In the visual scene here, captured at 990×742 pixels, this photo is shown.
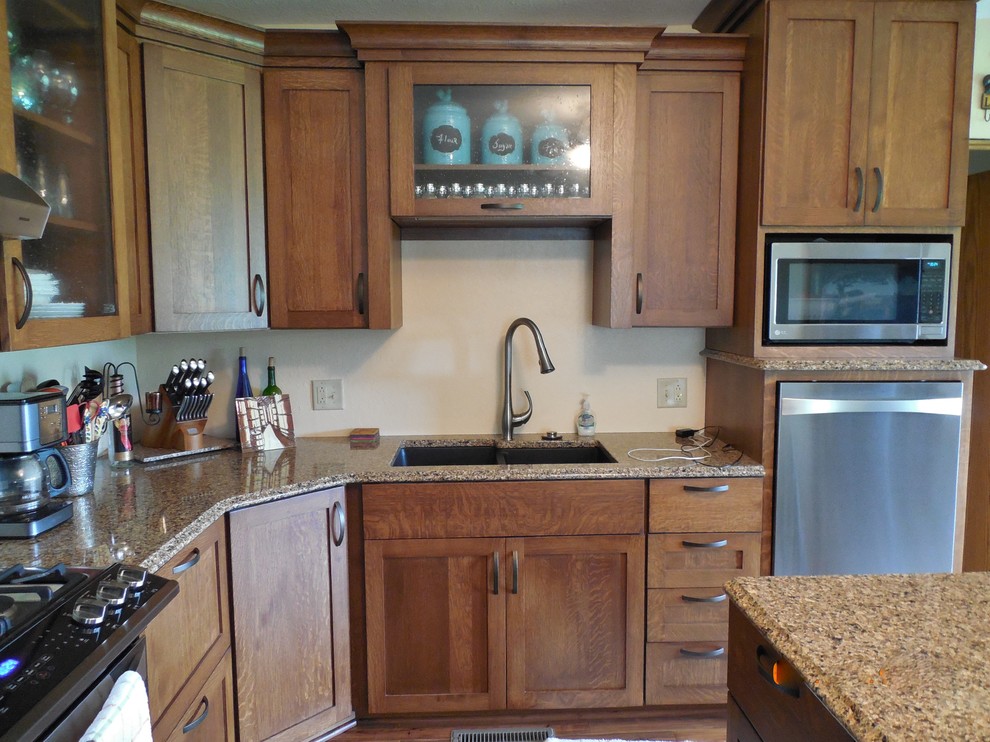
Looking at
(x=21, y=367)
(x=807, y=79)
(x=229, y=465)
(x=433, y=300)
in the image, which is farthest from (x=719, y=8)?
(x=21, y=367)

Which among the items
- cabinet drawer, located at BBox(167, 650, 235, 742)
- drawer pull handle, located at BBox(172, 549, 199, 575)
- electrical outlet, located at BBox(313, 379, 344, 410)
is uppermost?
electrical outlet, located at BBox(313, 379, 344, 410)

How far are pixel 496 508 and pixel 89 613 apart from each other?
1191mm

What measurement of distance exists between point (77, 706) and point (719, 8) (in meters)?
2.63

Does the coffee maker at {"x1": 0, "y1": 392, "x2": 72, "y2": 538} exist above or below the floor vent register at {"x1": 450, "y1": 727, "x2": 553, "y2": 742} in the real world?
above

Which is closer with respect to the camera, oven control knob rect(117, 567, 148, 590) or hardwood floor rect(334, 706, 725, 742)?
oven control knob rect(117, 567, 148, 590)

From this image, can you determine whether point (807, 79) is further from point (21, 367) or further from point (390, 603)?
point (21, 367)

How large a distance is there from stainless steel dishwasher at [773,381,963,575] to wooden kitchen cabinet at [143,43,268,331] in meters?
1.84

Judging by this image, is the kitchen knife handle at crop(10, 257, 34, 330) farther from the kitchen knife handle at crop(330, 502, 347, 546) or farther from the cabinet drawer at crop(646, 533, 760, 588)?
the cabinet drawer at crop(646, 533, 760, 588)

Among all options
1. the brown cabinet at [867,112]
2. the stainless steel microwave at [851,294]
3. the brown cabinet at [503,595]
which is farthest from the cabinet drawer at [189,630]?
the brown cabinet at [867,112]

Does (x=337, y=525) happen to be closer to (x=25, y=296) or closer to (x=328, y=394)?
(x=328, y=394)

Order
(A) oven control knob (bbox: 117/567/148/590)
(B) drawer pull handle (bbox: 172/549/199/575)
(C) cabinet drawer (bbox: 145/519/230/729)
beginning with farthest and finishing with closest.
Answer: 1. (B) drawer pull handle (bbox: 172/549/199/575)
2. (C) cabinet drawer (bbox: 145/519/230/729)
3. (A) oven control knob (bbox: 117/567/148/590)

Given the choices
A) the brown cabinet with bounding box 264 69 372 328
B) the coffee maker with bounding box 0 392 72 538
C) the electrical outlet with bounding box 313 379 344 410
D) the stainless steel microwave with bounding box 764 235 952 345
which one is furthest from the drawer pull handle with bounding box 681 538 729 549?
the coffee maker with bounding box 0 392 72 538

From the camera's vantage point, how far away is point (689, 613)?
207 cm

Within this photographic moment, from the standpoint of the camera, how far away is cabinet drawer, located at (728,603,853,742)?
90 cm
